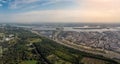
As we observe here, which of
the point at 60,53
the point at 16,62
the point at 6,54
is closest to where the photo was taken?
the point at 16,62

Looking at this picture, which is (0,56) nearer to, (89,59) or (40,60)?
(40,60)

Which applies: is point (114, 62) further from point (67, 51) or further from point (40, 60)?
point (40, 60)

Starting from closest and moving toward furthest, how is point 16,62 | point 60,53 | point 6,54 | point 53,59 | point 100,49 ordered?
point 16,62 < point 53,59 < point 6,54 < point 60,53 < point 100,49

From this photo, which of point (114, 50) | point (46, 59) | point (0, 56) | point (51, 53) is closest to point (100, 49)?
point (114, 50)

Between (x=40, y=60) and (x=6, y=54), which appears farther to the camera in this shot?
(x=6, y=54)

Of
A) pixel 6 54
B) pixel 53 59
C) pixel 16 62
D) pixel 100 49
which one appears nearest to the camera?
pixel 16 62

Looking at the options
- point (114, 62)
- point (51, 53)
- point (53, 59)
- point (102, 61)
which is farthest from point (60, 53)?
point (114, 62)

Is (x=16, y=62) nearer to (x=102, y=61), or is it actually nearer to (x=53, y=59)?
(x=53, y=59)

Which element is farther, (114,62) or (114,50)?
(114,50)

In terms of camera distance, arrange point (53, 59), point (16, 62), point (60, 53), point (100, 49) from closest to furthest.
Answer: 1. point (16, 62)
2. point (53, 59)
3. point (60, 53)
4. point (100, 49)
